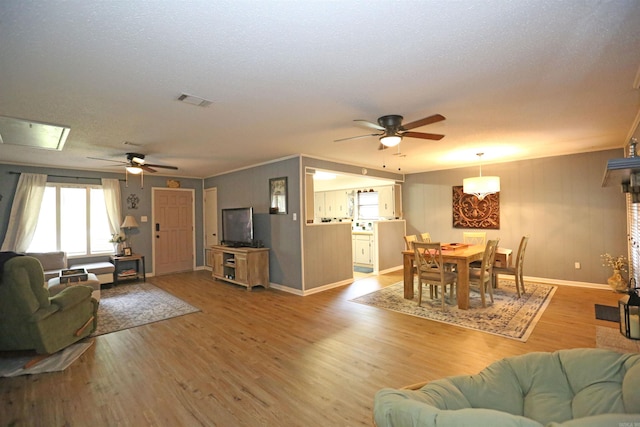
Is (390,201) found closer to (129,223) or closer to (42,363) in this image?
(129,223)

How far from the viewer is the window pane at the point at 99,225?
6.33 meters

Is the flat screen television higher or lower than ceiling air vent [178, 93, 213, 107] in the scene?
lower

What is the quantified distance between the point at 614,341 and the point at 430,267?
2022 millimetres

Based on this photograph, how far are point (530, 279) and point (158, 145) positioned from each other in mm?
7073

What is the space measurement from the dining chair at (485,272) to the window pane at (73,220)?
24.6ft

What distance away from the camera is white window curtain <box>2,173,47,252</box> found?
17.7 feet

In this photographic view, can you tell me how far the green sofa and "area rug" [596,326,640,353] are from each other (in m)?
2.22

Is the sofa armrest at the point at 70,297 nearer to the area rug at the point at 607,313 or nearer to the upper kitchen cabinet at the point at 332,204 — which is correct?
the area rug at the point at 607,313

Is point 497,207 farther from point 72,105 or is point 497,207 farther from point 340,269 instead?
point 72,105

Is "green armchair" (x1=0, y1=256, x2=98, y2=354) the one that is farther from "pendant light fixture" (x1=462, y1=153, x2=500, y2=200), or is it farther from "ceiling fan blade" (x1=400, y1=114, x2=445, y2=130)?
"pendant light fixture" (x1=462, y1=153, x2=500, y2=200)

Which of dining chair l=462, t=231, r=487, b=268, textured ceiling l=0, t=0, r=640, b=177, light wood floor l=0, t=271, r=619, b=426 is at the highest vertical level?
textured ceiling l=0, t=0, r=640, b=177

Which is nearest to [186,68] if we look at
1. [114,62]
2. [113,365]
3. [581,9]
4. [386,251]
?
[114,62]

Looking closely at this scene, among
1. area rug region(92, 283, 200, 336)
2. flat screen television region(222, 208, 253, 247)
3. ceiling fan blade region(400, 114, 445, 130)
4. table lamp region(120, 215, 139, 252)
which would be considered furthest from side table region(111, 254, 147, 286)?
ceiling fan blade region(400, 114, 445, 130)

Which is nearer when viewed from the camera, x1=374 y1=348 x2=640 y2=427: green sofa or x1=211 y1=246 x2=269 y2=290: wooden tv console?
x1=374 y1=348 x2=640 y2=427: green sofa
